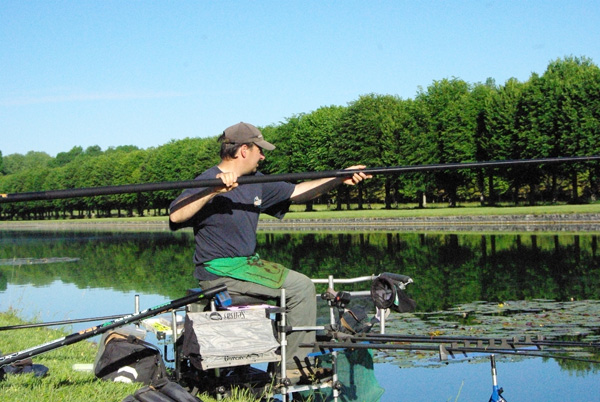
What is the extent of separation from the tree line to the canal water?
2065 centimetres

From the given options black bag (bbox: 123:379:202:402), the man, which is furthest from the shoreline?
black bag (bbox: 123:379:202:402)

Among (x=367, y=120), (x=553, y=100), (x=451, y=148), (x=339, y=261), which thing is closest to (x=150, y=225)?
(x=367, y=120)

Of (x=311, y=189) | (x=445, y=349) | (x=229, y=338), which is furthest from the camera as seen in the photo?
(x=311, y=189)

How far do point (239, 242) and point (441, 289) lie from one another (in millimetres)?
13282

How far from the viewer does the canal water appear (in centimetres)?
957

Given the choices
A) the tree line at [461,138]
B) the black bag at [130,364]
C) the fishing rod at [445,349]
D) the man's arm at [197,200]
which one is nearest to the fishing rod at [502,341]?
the fishing rod at [445,349]

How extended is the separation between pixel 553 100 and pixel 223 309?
54123mm

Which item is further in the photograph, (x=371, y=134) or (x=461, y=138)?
(x=371, y=134)

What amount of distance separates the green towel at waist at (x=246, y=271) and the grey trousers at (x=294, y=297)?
0.13 ft

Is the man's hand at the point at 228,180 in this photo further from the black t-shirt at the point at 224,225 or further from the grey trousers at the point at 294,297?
the grey trousers at the point at 294,297

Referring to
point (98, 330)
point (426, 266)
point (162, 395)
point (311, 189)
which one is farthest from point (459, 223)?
point (162, 395)

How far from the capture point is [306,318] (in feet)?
18.2

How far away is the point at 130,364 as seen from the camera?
18.8ft

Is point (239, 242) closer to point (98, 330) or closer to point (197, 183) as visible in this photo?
point (197, 183)
